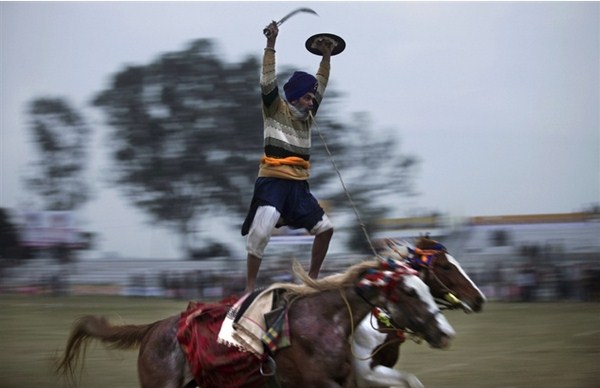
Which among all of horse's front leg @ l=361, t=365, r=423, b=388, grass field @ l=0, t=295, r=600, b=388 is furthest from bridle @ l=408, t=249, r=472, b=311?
grass field @ l=0, t=295, r=600, b=388

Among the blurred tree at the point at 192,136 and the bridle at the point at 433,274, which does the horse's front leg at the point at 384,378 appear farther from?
the blurred tree at the point at 192,136

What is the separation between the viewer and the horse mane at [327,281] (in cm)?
652

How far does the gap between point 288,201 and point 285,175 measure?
22 cm

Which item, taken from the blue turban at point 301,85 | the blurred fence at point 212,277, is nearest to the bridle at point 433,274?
the blue turban at point 301,85

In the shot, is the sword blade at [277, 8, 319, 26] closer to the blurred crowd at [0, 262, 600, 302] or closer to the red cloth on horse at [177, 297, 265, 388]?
the red cloth on horse at [177, 297, 265, 388]

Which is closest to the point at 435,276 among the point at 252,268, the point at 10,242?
the point at 252,268

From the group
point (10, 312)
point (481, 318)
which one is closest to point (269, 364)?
point (481, 318)

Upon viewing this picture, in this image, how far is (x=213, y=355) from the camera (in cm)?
652

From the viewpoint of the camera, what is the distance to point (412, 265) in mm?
7387

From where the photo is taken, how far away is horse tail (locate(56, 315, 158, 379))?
283 inches

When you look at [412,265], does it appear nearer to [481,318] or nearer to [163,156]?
[481,318]

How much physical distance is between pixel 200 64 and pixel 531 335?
27.0m

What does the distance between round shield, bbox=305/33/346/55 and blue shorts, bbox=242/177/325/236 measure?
1.11 m

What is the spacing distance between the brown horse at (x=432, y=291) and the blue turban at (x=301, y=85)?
4.48 feet
